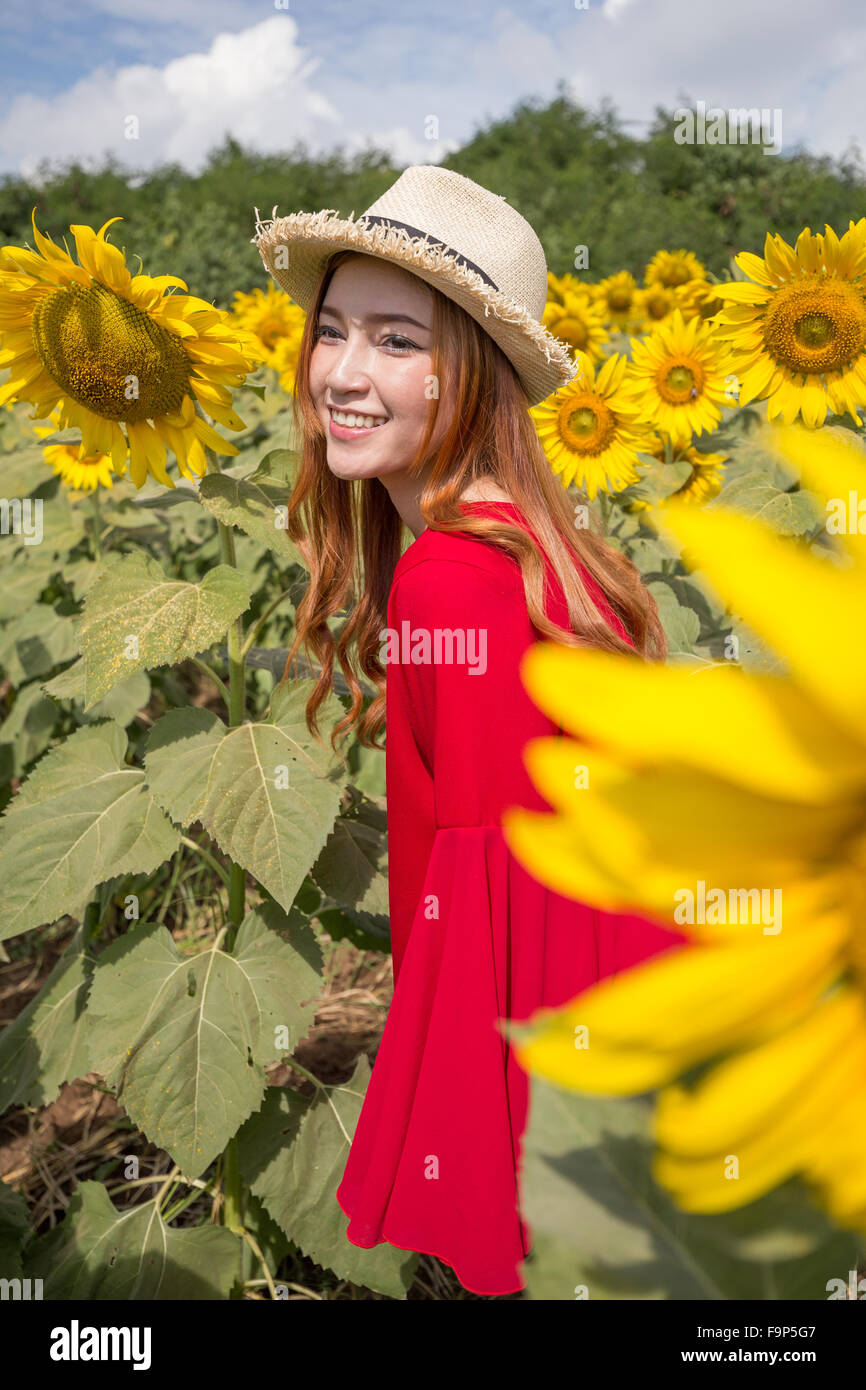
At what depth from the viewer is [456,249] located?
1.29 meters

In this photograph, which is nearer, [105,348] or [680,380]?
[105,348]

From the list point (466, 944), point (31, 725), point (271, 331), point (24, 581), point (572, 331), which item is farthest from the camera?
point (271, 331)

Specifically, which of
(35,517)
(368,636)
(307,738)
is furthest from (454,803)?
(35,517)

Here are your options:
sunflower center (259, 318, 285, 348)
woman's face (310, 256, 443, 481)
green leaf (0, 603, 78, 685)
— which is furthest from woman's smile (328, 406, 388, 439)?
sunflower center (259, 318, 285, 348)

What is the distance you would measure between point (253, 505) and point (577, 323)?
2.37 meters

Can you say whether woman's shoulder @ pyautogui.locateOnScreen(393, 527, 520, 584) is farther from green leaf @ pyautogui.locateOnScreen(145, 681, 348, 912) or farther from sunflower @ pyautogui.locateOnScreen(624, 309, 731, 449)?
sunflower @ pyautogui.locateOnScreen(624, 309, 731, 449)

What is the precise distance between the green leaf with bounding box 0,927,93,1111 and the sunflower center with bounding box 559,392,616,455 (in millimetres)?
1527

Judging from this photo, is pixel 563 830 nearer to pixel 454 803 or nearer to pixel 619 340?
pixel 454 803

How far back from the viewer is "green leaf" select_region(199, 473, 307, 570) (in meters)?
1.41

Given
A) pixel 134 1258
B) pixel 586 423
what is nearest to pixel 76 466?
pixel 586 423

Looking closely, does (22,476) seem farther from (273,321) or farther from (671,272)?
(671,272)

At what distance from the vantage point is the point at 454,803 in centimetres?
113

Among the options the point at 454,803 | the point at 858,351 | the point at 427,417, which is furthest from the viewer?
the point at 858,351

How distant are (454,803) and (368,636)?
483mm
